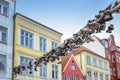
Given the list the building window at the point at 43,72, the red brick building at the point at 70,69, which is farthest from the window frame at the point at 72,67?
the building window at the point at 43,72

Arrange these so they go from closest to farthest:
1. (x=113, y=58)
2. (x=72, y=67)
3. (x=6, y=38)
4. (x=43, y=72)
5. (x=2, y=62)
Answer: (x=2, y=62)
(x=6, y=38)
(x=43, y=72)
(x=72, y=67)
(x=113, y=58)

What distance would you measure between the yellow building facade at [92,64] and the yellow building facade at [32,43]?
7.08 meters

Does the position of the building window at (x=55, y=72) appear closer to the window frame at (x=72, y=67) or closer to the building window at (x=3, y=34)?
the window frame at (x=72, y=67)

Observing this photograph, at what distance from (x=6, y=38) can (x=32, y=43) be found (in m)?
3.82

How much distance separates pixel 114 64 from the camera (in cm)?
4728

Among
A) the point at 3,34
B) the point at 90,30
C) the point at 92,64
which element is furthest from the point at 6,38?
the point at 90,30

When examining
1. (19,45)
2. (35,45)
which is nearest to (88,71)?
(35,45)

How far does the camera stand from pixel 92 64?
127ft

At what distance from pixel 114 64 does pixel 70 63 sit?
16.0m

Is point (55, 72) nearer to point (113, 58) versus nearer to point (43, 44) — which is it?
point (43, 44)

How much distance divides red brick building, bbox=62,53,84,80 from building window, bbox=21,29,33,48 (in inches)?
284

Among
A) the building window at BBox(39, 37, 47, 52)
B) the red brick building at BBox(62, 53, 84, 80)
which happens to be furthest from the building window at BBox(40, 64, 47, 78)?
the red brick building at BBox(62, 53, 84, 80)

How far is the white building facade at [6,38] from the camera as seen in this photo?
22.5 metres

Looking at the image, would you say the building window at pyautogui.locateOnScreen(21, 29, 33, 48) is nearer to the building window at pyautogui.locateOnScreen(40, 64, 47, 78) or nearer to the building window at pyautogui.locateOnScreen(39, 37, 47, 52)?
the building window at pyautogui.locateOnScreen(39, 37, 47, 52)
